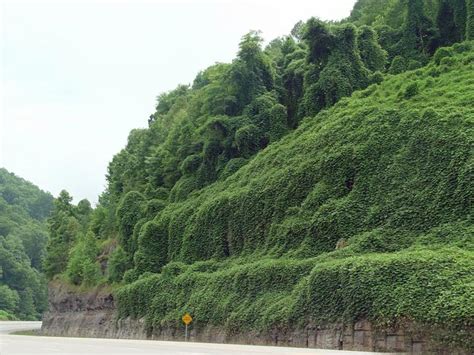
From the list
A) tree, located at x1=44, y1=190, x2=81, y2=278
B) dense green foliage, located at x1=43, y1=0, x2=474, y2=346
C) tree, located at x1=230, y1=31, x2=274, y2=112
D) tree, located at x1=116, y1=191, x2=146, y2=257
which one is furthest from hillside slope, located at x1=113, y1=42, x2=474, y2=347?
tree, located at x1=44, y1=190, x2=81, y2=278

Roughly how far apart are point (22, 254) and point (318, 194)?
7233 centimetres

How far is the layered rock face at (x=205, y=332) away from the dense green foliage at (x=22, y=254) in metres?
30.7

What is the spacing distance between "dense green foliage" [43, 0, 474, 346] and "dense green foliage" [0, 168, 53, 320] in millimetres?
36031

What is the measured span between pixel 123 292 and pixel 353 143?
679 inches

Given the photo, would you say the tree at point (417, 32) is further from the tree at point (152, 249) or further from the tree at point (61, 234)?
the tree at point (61, 234)

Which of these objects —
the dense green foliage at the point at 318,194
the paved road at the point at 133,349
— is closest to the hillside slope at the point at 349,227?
the dense green foliage at the point at 318,194

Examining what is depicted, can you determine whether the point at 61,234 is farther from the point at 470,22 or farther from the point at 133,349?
the point at 133,349

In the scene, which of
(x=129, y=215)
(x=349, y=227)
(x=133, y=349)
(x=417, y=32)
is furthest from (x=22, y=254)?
(x=133, y=349)

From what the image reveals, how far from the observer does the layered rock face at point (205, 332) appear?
16578 mm

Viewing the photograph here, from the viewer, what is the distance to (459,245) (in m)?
18.7

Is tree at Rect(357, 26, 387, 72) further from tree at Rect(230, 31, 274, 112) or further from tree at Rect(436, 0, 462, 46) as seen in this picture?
tree at Rect(230, 31, 274, 112)

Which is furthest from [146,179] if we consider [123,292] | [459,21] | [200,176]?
[459,21]

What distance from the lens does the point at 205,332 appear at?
2645 cm

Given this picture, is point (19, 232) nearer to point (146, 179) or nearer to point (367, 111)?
point (146, 179)
